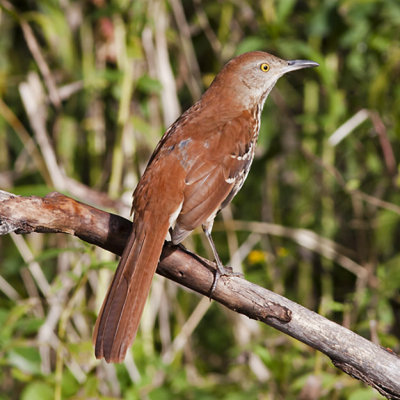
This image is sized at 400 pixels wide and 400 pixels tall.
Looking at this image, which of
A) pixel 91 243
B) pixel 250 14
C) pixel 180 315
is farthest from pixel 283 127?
pixel 91 243

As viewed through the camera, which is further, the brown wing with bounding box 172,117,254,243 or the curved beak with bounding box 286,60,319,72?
the curved beak with bounding box 286,60,319,72

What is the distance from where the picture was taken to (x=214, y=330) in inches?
222

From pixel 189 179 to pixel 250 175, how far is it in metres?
2.32

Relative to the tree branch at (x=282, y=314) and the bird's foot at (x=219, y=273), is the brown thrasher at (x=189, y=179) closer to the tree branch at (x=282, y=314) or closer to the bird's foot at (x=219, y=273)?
the bird's foot at (x=219, y=273)

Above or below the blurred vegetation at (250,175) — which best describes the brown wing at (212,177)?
below

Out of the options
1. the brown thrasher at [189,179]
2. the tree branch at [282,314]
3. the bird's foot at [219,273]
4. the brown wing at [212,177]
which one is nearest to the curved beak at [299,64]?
the brown thrasher at [189,179]

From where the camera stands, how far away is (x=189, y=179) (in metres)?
3.12

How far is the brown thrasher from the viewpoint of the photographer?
275 centimetres

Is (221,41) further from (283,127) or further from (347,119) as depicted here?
(347,119)

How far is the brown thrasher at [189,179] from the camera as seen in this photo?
2.75 metres

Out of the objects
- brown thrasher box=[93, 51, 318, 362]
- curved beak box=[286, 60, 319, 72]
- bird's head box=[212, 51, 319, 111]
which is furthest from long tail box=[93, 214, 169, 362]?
curved beak box=[286, 60, 319, 72]

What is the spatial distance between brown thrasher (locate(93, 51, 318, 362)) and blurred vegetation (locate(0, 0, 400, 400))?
76 cm

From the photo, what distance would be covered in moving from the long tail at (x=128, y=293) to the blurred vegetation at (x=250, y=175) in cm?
120

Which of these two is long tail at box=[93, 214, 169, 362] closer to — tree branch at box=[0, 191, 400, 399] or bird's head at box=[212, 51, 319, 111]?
tree branch at box=[0, 191, 400, 399]
